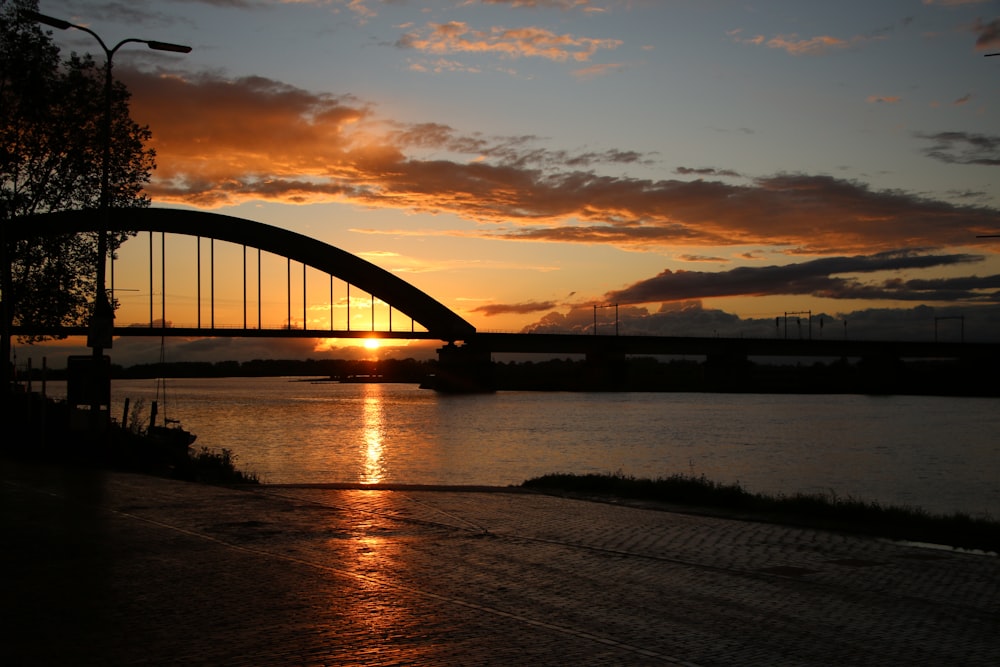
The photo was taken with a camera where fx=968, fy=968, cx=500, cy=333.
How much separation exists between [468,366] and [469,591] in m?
129

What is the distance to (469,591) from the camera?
8.65 metres

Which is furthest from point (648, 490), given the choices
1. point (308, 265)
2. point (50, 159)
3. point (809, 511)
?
point (308, 265)

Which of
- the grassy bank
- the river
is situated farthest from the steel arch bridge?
the grassy bank

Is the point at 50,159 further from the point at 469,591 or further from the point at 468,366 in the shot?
the point at 468,366

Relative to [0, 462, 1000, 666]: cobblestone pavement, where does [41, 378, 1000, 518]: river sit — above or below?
below

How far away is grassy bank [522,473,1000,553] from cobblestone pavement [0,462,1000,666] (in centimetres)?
71

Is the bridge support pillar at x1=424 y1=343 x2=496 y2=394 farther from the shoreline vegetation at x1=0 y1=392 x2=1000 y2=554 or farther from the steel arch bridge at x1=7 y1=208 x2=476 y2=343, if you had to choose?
the shoreline vegetation at x1=0 y1=392 x2=1000 y2=554

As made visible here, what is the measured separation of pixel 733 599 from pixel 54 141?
96.2 ft

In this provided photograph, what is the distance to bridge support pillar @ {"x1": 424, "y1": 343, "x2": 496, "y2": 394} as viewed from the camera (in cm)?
13650

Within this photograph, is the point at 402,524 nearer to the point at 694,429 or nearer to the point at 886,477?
the point at 886,477

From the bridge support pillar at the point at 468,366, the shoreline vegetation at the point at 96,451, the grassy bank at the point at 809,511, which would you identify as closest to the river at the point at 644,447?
the shoreline vegetation at the point at 96,451

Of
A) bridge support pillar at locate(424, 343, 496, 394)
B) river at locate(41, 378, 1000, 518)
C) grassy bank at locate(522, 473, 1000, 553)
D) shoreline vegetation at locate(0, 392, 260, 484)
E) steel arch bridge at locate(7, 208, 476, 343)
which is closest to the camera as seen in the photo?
grassy bank at locate(522, 473, 1000, 553)

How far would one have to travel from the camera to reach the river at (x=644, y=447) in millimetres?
33844

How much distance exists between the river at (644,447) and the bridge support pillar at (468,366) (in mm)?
42618
